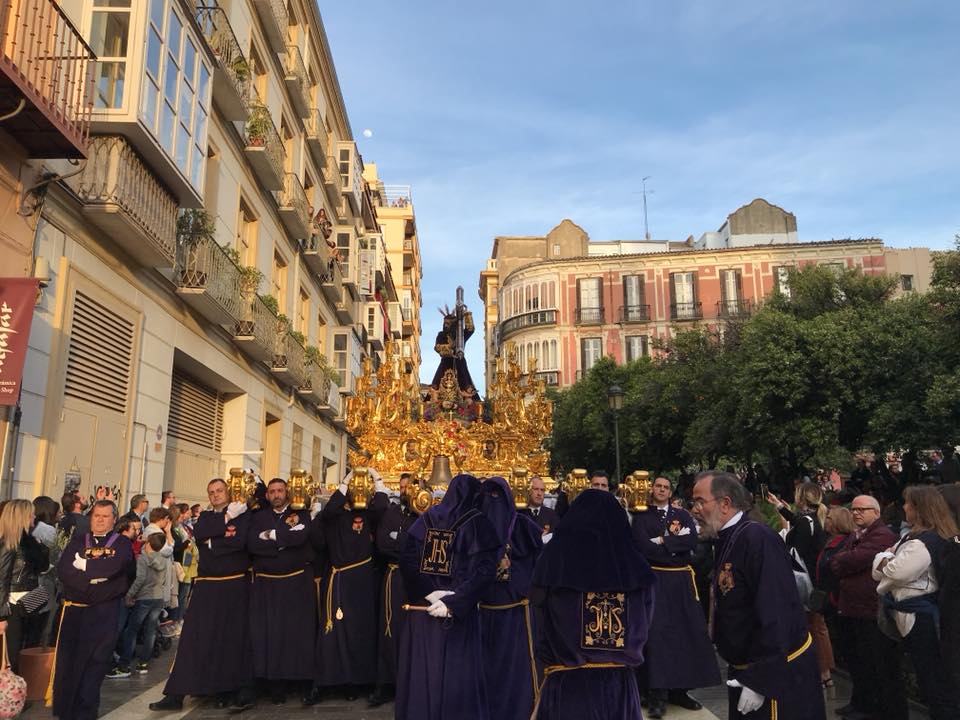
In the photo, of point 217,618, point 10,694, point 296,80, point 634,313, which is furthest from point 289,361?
point 634,313

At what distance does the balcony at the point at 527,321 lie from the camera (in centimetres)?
4584

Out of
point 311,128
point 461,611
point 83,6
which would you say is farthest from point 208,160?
point 461,611

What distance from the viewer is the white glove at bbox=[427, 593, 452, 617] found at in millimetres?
4816

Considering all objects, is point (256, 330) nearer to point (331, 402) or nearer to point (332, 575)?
point (332, 575)

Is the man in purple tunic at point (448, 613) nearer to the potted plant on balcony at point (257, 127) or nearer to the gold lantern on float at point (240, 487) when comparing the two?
the gold lantern on float at point (240, 487)

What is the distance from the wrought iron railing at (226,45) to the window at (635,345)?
3166cm

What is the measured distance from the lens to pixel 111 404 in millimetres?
11164

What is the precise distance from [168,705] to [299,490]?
229 centimetres

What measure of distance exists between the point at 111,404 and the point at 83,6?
5503 mm

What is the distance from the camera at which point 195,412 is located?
15.9 metres

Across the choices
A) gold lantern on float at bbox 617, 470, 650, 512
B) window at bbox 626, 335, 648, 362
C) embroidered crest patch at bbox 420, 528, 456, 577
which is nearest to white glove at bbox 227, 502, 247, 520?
embroidered crest patch at bbox 420, 528, 456, 577

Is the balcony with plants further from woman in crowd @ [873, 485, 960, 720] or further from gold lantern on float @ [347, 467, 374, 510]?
woman in crowd @ [873, 485, 960, 720]

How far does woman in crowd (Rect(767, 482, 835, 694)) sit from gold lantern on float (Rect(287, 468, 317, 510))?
5269 mm

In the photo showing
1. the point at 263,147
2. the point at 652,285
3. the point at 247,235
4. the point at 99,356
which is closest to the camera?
the point at 99,356
